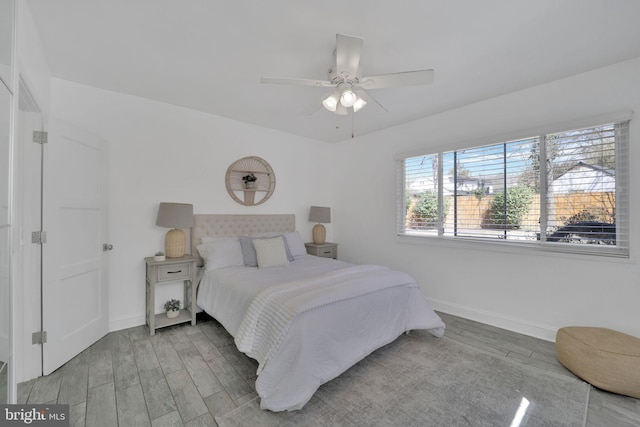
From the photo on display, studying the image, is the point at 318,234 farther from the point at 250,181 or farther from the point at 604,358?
the point at 604,358

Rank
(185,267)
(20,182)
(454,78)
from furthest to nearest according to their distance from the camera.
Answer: (185,267)
(454,78)
(20,182)

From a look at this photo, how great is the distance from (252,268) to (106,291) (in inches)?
58.9

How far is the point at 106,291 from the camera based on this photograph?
278 cm

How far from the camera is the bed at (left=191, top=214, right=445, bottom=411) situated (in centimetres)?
176

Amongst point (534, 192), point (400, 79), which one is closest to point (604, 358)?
point (534, 192)

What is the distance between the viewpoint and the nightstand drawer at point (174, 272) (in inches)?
113

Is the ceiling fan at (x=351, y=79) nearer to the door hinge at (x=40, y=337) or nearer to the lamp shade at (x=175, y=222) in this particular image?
the lamp shade at (x=175, y=222)

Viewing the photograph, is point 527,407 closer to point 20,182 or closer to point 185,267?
point 185,267

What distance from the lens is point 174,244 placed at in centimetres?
306

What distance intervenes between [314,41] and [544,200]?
2771 mm

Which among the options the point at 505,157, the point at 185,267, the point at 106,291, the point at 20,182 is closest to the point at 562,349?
the point at 505,157

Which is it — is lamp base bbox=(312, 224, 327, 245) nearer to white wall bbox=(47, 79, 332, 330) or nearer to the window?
white wall bbox=(47, 79, 332, 330)

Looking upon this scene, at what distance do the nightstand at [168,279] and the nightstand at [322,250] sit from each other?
1.85 m

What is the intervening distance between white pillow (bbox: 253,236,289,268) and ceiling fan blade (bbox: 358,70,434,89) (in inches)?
81.5
